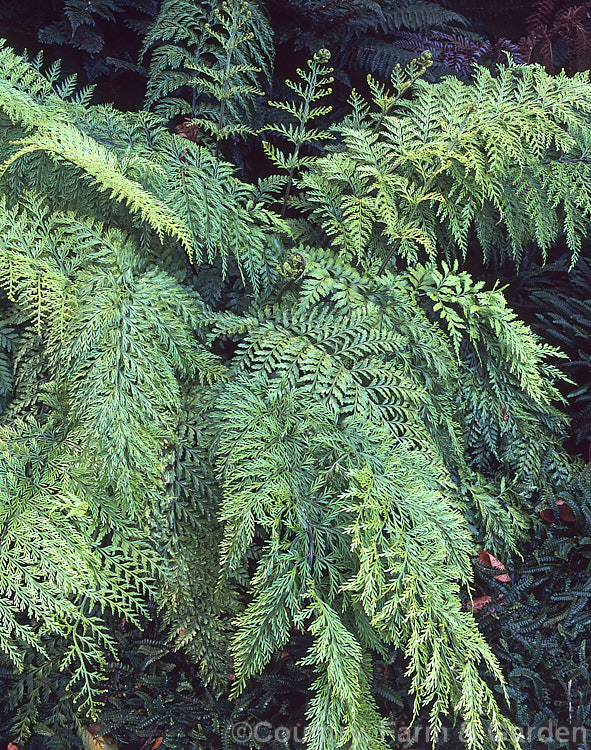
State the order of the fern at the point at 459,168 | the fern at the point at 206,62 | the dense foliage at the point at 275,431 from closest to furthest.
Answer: the dense foliage at the point at 275,431
the fern at the point at 459,168
the fern at the point at 206,62

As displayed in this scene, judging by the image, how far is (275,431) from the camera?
4.69 feet

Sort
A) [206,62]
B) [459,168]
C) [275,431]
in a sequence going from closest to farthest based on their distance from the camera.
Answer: [275,431], [459,168], [206,62]

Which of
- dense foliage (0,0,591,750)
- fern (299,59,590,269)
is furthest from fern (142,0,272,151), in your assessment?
fern (299,59,590,269)

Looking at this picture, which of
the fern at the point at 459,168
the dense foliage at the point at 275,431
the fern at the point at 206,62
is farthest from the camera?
the fern at the point at 206,62

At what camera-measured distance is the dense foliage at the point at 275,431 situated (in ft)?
4.26

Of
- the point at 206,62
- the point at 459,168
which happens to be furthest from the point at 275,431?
the point at 206,62

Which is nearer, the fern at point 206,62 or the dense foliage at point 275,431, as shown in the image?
the dense foliage at point 275,431

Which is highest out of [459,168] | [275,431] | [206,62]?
[459,168]

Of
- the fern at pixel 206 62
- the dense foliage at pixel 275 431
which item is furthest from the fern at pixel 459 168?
the fern at pixel 206 62

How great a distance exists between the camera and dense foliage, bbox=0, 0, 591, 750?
1.30 metres

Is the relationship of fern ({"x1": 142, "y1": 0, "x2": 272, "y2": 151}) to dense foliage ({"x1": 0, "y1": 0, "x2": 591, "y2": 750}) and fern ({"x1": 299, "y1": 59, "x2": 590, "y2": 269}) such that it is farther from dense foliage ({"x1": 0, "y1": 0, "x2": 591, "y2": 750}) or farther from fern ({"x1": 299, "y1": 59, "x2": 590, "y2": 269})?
fern ({"x1": 299, "y1": 59, "x2": 590, "y2": 269})

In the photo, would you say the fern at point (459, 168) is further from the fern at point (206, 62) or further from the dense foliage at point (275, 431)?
the fern at point (206, 62)

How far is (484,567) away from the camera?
1.91 meters

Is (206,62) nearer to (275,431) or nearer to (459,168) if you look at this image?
(459,168)
